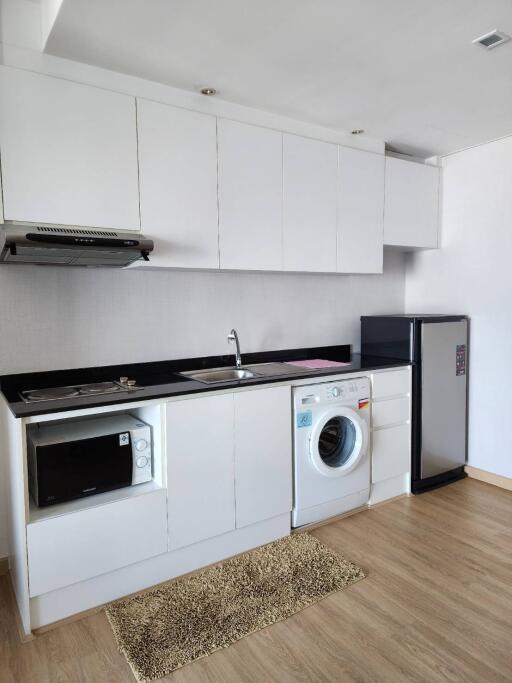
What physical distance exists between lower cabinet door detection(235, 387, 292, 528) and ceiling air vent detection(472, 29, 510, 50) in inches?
72.0

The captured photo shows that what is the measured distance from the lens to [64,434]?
2121mm

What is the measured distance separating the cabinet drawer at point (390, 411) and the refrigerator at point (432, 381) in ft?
0.26

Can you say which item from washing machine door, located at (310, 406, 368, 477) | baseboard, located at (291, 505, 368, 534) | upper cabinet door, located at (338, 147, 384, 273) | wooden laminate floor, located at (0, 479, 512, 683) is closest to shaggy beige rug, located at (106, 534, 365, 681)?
wooden laminate floor, located at (0, 479, 512, 683)

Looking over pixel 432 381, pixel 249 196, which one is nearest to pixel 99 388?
pixel 249 196

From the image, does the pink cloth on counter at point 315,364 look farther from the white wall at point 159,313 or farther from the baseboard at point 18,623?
the baseboard at point 18,623

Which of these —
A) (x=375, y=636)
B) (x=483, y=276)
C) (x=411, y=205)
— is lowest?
(x=375, y=636)

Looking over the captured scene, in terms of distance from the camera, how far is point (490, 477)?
3434mm

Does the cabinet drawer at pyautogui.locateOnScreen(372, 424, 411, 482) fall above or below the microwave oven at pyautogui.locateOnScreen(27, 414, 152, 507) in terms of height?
below

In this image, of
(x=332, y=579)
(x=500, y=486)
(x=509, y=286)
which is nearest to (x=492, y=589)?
(x=332, y=579)

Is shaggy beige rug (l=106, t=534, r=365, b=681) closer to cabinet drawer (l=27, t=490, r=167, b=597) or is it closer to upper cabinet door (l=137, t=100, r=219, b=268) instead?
cabinet drawer (l=27, t=490, r=167, b=597)

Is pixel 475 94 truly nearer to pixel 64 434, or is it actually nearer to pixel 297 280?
pixel 297 280

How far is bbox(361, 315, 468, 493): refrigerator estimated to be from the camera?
320 cm

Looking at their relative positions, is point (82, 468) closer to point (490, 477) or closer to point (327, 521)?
point (327, 521)

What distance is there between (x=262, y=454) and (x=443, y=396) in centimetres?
156
